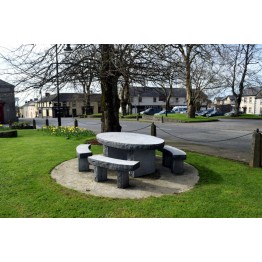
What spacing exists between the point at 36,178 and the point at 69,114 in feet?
192

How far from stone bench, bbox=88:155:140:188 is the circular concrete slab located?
139mm

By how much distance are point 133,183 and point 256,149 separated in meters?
3.87

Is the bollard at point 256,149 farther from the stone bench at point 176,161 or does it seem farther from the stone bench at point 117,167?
the stone bench at point 117,167

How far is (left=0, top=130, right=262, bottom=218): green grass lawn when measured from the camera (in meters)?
4.14

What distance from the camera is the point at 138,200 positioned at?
4629mm

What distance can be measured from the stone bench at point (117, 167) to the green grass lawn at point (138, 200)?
2.18ft

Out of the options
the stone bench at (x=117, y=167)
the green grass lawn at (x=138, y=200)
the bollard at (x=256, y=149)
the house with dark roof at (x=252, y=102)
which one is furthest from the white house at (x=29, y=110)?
the bollard at (x=256, y=149)

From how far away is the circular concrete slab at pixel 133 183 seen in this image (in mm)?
5051

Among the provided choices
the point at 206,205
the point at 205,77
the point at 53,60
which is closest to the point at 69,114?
the point at 205,77

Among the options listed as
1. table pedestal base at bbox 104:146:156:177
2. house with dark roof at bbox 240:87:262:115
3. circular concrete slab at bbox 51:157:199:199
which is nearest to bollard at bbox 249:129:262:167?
circular concrete slab at bbox 51:157:199:199

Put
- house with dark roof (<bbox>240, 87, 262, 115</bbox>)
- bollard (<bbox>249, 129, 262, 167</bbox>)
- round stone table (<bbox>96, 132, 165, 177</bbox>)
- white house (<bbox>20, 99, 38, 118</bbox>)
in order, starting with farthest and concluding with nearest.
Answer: white house (<bbox>20, 99, 38, 118</bbox>)
house with dark roof (<bbox>240, 87, 262, 115</bbox>)
bollard (<bbox>249, 129, 262, 167</bbox>)
round stone table (<bbox>96, 132, 165, 177</bbox>)

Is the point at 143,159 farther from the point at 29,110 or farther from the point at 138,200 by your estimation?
the point at 29,110

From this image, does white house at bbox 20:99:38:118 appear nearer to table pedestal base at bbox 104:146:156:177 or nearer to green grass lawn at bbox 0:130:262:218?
green grass lawn at bbox 0:130:262:218

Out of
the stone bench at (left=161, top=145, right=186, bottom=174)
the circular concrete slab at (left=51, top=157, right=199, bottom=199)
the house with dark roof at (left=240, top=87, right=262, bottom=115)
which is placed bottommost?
the circular concrete slab at (left=51, top=157, right=199, bottom=199)
